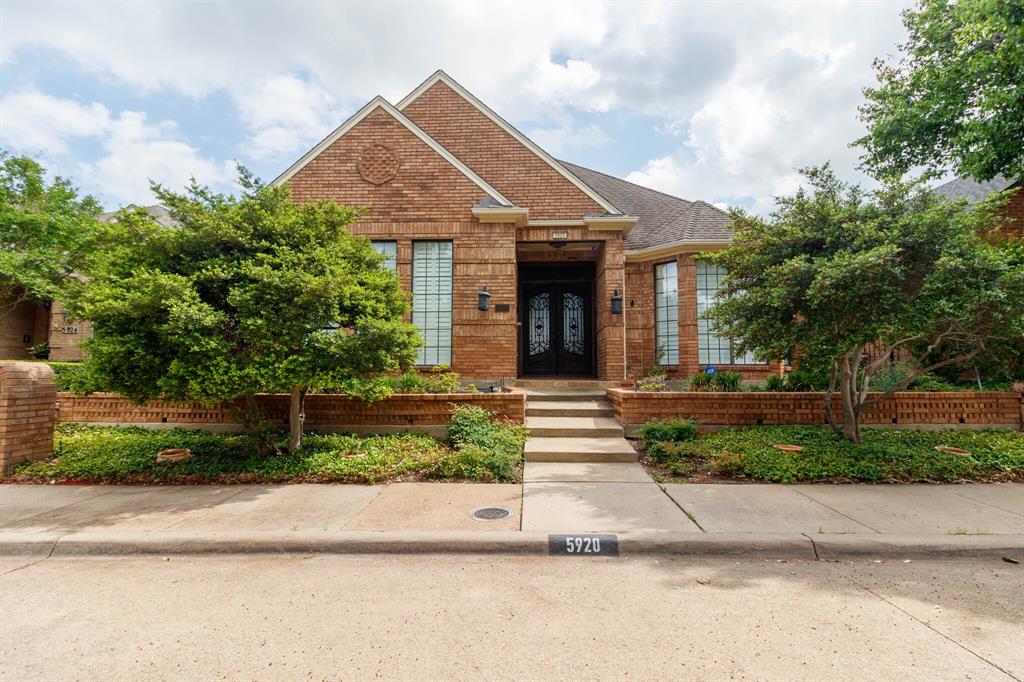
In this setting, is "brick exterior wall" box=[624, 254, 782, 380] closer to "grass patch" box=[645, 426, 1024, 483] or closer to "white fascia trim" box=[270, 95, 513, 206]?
"grass patch" box=[645, 426, 1024, 483]

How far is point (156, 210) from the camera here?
20.6 m

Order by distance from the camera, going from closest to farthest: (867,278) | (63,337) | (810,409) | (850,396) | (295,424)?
(867,278) < (295,424) < (850,396) < (810,409) < (63,337)

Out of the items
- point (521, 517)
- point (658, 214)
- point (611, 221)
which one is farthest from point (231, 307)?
point (658, 214)

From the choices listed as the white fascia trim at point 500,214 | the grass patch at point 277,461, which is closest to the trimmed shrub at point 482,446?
the grass patch at point 277,461

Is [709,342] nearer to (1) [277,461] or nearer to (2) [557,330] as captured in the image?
(2) [557,330]

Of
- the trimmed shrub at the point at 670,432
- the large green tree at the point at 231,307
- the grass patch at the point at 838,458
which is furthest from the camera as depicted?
the trimmed shrub at the point at 670,432

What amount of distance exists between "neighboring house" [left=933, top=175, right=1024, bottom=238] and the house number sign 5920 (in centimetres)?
1216

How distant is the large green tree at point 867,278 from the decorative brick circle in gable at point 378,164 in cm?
758

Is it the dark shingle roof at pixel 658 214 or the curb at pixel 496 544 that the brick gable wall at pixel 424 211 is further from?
the curb at pixel 496 544

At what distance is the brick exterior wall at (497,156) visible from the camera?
1132 centimetres

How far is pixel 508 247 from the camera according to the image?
34.6ft

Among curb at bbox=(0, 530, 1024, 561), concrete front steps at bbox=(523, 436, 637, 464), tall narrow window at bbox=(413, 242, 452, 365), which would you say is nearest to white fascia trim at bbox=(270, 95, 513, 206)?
tall narrow window at bbox=(413, 242, 452, 365)

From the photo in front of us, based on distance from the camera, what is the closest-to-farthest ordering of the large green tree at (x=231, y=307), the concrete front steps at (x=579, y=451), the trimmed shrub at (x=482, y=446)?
the large green tree at (x=231, y=307) → the trimmed shrub at (x=482, y=446) → the concrete front steps at (x=579, y=451)

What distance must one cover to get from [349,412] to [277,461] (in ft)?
A: 5.33
